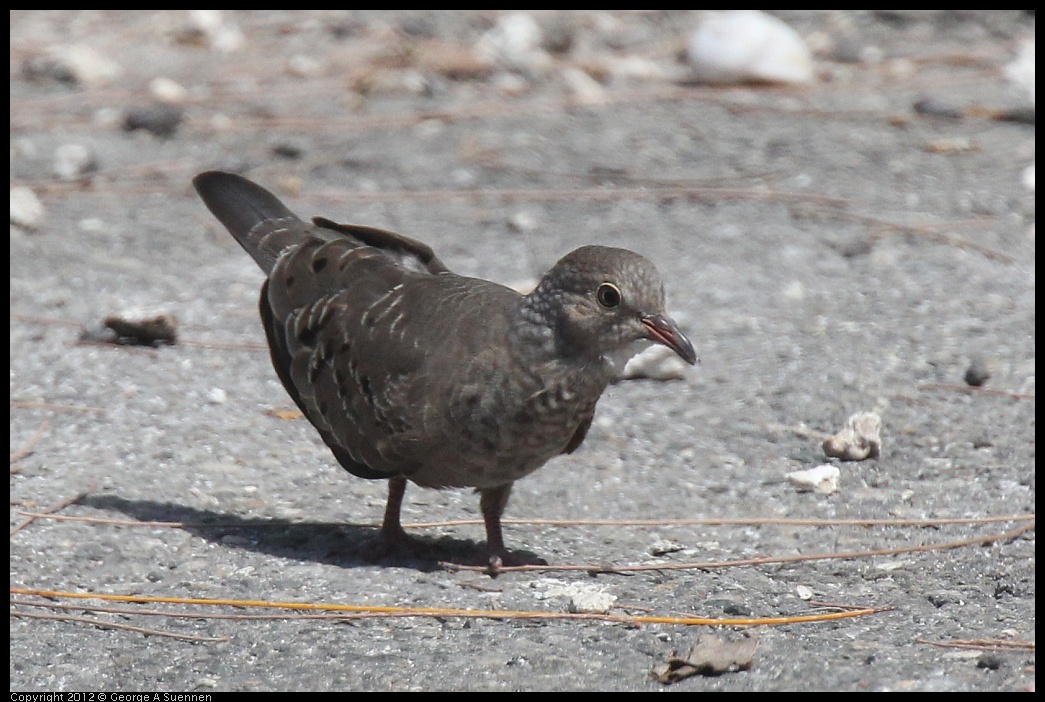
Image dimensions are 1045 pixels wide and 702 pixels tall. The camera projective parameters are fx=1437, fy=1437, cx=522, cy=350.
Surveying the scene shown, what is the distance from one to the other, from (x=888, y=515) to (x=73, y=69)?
21.0 feet

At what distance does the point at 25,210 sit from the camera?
6.98 metres

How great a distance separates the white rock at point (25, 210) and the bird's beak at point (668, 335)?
13.7ft

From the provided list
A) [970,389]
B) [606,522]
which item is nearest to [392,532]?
[606,522]

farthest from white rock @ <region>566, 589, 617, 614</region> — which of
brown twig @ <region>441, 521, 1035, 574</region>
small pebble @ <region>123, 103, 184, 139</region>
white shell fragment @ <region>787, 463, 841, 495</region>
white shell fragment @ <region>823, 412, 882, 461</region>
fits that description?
small pebble @ <region>123, 103, 184, 139</region>

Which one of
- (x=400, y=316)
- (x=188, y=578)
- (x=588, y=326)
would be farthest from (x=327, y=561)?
(x=588, y=326)

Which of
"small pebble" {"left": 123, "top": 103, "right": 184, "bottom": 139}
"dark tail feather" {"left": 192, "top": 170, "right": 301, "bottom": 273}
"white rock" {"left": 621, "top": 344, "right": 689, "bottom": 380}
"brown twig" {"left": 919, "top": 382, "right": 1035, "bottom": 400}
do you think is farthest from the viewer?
"small pebble" {"left": 123, "top": 103, "right": 184, "bottom": 139}

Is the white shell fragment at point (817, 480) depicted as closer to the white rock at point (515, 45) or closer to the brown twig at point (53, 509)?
the brown twig at point (53, 509)

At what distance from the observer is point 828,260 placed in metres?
6.73

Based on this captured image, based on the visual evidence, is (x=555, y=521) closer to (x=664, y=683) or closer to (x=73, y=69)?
(x=664, y=683)

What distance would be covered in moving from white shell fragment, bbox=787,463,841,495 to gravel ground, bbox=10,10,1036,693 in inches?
1.6

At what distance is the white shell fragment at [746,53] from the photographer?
28.8 feet

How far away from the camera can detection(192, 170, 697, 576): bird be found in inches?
152

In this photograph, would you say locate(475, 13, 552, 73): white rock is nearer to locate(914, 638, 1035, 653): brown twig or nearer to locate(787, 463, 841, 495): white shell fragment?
locate(787, 463, 841, 495): white shell fragment

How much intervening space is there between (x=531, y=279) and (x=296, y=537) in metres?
2.44
